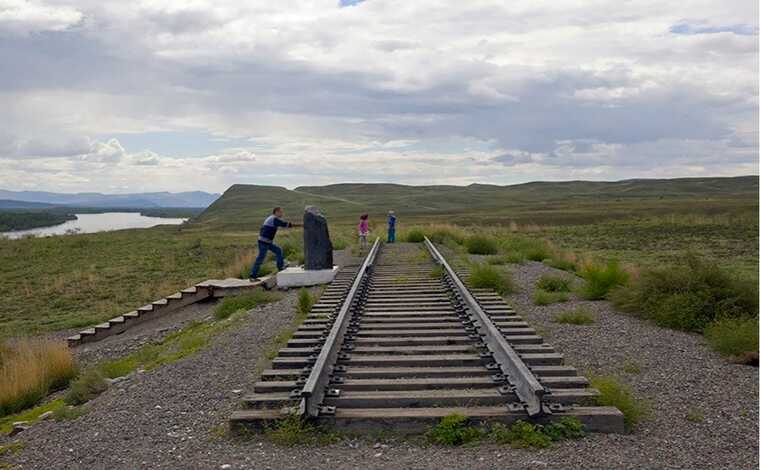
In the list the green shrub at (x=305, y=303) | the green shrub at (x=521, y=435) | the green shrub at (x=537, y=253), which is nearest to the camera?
the green shrub at (x=521, y=435)

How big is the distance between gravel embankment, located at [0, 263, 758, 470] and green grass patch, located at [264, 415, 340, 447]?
2.9 inches

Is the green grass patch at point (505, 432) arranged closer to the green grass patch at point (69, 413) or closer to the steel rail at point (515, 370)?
the steel rail at point (515, 370)

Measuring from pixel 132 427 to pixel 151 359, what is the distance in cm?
415

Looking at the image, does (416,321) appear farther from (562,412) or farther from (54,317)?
(54,317)

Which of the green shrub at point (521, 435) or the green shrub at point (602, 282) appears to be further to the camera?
the green shrub at point (602, 282)

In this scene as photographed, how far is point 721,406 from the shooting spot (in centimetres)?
582

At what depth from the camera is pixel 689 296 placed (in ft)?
30.8

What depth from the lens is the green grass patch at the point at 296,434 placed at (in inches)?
193

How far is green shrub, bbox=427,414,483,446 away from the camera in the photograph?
485 cm

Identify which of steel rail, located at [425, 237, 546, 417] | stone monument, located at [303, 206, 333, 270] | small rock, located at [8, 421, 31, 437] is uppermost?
stone monument, located at [303, 206, 333, 270]

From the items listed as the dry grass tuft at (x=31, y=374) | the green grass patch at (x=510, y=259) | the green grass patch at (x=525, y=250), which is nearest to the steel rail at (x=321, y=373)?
the dry grass tuft at (x=31, y=374)

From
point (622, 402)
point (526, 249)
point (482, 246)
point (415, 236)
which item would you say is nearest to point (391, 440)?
point (622, 402)

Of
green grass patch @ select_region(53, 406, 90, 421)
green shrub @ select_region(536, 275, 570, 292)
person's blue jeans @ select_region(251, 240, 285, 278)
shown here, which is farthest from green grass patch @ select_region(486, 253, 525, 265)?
green grass patch @ select_region(53, 406, 90, 421)

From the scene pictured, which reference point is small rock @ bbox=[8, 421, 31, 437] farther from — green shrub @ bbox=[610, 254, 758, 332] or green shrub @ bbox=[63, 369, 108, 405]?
green shrub @ bbox=[610, 254, 758, 332]
